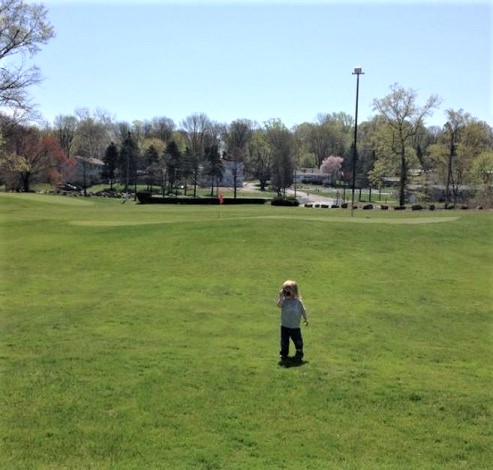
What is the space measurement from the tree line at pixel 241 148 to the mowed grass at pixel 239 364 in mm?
26596

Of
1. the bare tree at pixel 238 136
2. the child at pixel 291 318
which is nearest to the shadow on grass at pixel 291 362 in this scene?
the child at pixel 291 318

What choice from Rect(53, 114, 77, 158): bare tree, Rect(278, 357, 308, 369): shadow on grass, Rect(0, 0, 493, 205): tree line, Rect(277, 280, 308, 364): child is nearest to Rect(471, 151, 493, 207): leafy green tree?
Rect(0, 0, 493, 205): tree line

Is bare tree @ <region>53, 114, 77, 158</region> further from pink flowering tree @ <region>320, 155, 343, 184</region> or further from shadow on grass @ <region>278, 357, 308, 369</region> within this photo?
shadow on grass @ <region>278, 357, 308, 369</region>

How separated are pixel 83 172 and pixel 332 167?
196 feet

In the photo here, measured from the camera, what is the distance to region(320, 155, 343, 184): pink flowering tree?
13625 cm

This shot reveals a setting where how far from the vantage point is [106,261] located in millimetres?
20328

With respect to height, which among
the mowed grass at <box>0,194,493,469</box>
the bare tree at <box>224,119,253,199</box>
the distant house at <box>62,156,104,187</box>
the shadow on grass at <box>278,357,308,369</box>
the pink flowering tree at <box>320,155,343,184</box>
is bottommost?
the mowed grass at <box>0,194,493,469</box>

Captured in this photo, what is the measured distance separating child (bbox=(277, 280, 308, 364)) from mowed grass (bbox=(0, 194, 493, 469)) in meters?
0.36

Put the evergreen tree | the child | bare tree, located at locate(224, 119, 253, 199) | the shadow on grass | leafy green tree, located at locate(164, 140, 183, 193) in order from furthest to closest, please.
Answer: bare tree, located at locate(224, 119, 253, 199), the evergreen tree, leafy green tree, located at locate(164, 140, 183, 193), the child, the shadow on grass

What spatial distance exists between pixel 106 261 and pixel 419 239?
13919 mm

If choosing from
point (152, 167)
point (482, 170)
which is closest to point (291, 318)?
point (482, 170)

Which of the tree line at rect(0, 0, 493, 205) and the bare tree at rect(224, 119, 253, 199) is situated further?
the bare tree at rect(224, 119, 253, 199)

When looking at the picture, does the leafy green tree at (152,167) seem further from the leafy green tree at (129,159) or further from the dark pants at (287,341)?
the dark pants at (287,341)

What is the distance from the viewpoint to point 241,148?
139750 millimetres
